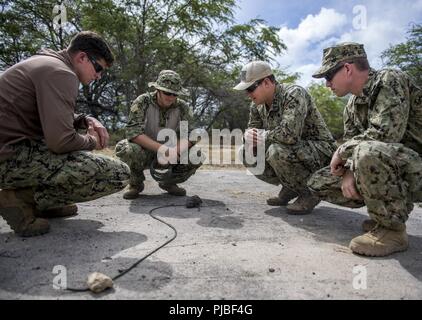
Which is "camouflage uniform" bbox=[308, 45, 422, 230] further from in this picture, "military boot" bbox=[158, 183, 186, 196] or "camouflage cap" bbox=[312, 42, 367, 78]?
"military boot" bbox=[158, 183, 186, 196]

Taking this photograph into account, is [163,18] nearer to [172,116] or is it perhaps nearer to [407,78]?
[172,116]

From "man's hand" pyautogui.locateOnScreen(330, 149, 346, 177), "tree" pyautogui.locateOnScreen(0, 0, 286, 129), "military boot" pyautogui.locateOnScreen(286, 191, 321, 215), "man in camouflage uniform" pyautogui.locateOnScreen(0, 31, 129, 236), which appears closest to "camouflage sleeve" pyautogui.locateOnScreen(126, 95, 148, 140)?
"man in camouflage uniform" pyautogui.locateOnScreen(0, 31, 129, 236)

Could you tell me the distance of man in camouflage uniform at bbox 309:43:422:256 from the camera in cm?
223

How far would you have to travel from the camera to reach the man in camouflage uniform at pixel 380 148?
2.23 m

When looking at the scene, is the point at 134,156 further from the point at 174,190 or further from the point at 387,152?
the point at 387,152

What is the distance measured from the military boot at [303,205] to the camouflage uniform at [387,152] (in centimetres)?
97

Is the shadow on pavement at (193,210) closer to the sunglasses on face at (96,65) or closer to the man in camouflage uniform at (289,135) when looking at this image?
the man in camouflage uniform at (289,135)

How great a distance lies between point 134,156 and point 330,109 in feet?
60.5

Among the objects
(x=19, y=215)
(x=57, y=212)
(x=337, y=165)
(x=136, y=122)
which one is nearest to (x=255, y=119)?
(x=136, y=122)

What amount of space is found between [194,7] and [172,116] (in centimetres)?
917

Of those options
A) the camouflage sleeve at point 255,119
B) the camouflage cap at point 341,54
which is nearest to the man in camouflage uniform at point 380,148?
the camouflage cap at point 341,54

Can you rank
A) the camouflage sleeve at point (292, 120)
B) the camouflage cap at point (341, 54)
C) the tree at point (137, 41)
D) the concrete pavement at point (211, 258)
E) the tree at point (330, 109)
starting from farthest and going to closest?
the tree at point (330, 109)
the tree at point (137, 41)
the camouflage sleeve at point (292, 120)
the camouflage cap at point (341, 54)
the concrete pavement at point (211, 258)

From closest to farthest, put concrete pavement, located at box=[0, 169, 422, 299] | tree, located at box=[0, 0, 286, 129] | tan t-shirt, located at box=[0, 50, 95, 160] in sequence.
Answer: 1. concrete pavement, located at box=[0, 169, 422, 299]
2. tan t-shirt, located at box=[0, 50, 95, 160]
3. tree, located at box=[0, 0, 286, 129]

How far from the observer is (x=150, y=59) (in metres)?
12.2
